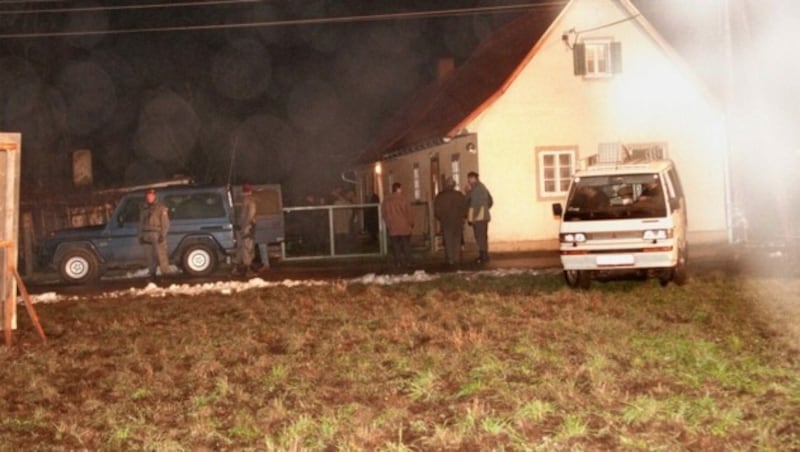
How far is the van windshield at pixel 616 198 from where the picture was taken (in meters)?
16.1

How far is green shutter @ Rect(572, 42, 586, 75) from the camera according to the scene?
27.4 metres

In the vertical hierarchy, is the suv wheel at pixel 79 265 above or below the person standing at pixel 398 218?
below

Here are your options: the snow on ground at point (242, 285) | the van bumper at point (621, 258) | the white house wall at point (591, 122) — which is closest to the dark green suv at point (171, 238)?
the snow on ground at point (242, 285)

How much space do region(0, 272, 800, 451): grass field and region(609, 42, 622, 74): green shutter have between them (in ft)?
44.5

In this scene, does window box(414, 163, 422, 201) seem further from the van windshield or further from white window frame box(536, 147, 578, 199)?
the van windshield

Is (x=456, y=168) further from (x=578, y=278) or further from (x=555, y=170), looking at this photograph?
(x=578, y=278)

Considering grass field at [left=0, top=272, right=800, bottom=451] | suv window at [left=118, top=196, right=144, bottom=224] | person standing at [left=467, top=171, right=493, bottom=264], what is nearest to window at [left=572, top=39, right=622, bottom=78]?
person standing at [left=467, top=171, right=493, bottom=264]

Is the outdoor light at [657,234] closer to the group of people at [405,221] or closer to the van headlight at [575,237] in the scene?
the van headlight at [575,237]

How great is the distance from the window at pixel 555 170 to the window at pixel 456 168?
240 cm

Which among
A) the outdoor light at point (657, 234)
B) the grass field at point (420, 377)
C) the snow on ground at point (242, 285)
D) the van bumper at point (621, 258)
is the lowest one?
the grass field at point (420, 377)

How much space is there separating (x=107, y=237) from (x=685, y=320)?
48.3 ft

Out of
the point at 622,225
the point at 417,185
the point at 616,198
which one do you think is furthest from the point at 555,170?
the point at 622,225

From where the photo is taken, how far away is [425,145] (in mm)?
31219

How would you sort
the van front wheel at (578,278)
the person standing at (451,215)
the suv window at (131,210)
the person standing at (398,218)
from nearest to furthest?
1. the van front wheel at (578,278)
2. the person standing at (451,215)
3. the person standing at (398,218)
4. the suv window at (131,210)
